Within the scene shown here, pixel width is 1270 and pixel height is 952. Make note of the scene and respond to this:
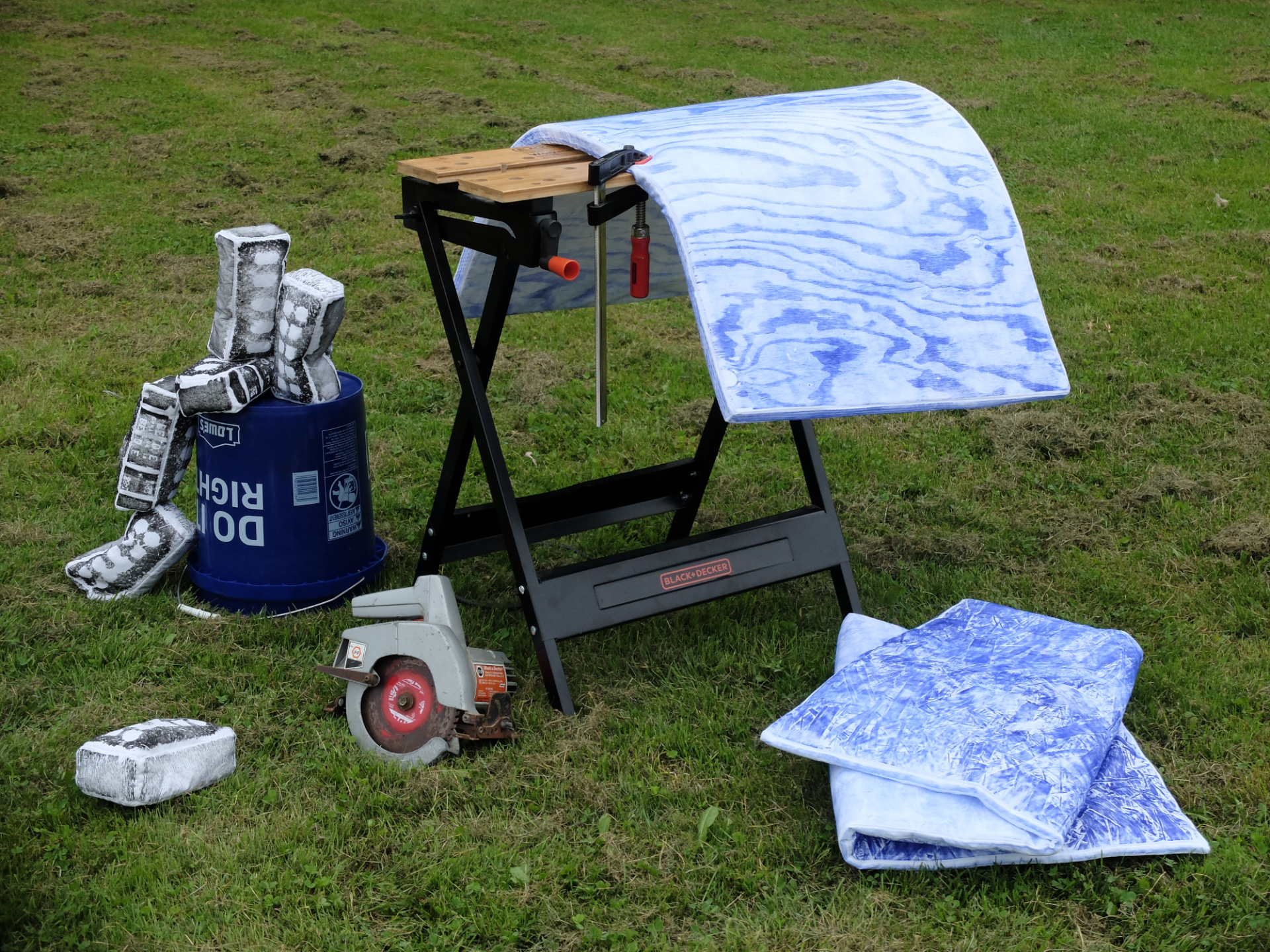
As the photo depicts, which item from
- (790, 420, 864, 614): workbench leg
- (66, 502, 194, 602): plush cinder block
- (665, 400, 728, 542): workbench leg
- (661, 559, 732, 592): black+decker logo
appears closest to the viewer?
(661, 559, 732, 592): black+decker logo

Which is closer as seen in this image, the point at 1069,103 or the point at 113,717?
the point at 113,717

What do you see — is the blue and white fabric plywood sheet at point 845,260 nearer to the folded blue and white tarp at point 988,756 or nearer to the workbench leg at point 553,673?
the folded blue and white tarp at point 988,756

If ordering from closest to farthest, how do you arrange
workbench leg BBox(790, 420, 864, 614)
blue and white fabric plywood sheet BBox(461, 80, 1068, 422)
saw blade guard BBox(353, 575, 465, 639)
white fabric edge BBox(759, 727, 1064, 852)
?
white fabric edge BBox(759, 727, 1064, 852), blue and white fabric plywood sheet BBox(461, 80, 1068, 422), saw blade guard BBox(353, 575, 465, 639), workbench leg BBox(790, 420, 864, 614)

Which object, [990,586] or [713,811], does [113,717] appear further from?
[990,586]

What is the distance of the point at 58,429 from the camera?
182 inches

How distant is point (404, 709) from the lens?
112 inches

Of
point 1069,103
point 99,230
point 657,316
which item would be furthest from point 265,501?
point 1069,103

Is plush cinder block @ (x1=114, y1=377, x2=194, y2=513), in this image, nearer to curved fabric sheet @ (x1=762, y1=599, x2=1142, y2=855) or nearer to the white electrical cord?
the white electrical cord

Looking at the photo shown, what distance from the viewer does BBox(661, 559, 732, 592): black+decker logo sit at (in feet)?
10.1

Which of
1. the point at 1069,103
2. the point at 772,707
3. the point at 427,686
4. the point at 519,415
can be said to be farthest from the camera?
the point at 1069,103

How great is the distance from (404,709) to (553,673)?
1.23 feet

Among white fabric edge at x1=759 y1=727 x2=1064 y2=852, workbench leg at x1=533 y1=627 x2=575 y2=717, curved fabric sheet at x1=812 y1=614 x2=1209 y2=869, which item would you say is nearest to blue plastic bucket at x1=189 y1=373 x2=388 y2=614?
workbench leg at x1=533 y1=627 x2=575 y2=717

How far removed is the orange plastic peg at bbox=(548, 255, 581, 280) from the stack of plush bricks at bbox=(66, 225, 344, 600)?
0.84m

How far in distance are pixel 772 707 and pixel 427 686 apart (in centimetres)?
90
